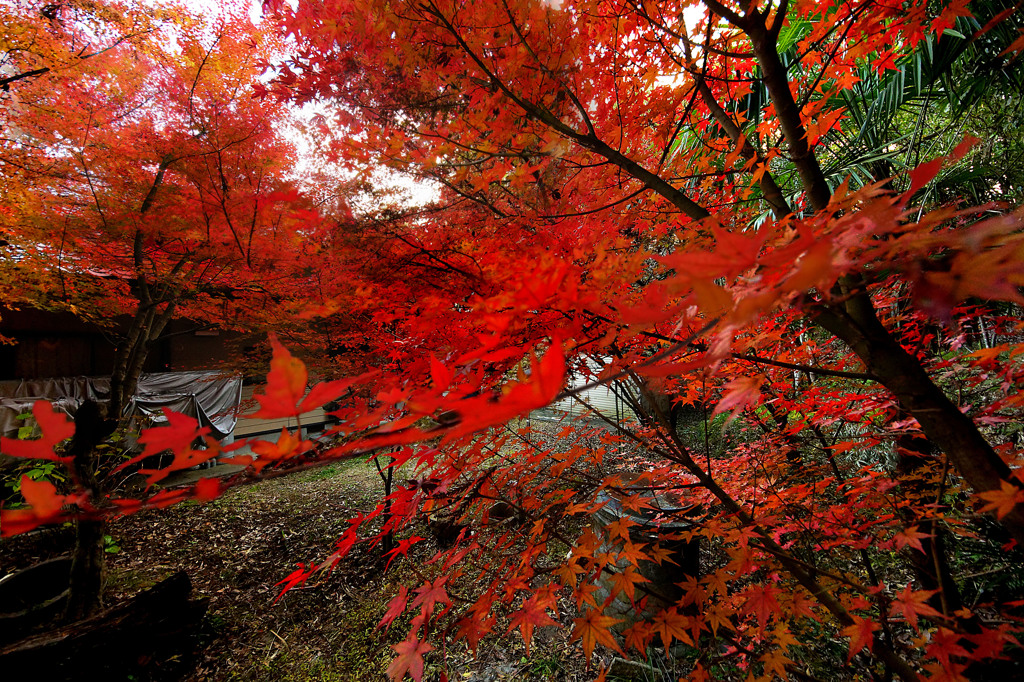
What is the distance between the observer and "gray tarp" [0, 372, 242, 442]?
6.29 m

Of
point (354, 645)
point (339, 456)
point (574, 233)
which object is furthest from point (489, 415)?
point (354, 645)

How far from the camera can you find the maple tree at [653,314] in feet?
2.28

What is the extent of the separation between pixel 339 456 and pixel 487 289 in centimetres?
139

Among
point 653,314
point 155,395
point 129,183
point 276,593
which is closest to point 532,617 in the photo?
point 653,314

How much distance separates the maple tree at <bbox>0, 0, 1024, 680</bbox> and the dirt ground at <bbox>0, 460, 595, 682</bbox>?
582 millimetres

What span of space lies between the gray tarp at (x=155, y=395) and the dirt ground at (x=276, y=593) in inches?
65.7

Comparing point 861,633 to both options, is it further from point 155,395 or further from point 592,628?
point 155,395

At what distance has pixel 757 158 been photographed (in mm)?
1639

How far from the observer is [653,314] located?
0.66 m

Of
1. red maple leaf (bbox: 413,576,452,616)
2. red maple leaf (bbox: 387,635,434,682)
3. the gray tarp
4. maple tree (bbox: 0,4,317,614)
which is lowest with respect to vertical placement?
red maple leaf (bbox: 387,635,434,682)

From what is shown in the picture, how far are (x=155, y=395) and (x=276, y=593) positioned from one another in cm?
631

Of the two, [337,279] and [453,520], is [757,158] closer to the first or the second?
[453,520]

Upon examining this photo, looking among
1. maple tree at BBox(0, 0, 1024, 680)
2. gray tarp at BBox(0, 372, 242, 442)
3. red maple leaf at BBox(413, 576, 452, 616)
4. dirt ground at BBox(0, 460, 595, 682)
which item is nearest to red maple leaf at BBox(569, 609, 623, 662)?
maple tree at BBox(0, 0, 1024, 680)

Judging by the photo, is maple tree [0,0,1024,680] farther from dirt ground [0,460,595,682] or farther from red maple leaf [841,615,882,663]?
dirt ground [0,460,595,682]
